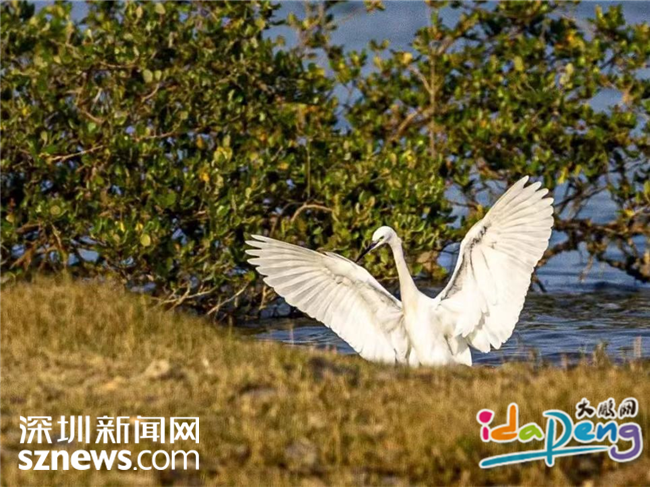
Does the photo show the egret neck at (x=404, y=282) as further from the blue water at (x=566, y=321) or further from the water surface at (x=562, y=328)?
the water surface at (x=562, y=328)

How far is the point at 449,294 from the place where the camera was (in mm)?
9562

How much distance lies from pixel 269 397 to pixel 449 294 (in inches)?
107

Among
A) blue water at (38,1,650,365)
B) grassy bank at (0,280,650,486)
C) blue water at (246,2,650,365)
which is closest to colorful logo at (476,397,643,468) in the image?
grassy bank at (0,280,650,486)

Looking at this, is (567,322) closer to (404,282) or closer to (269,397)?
(404,282)

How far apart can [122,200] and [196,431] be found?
20.2 ft

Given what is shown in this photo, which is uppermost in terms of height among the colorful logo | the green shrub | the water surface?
the green shrub

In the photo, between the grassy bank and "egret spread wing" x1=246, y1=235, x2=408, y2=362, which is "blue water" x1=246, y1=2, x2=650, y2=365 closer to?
"egret spread wing" x1=246, y1=235, x2=408, y2=362

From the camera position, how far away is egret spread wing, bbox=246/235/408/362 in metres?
9.77

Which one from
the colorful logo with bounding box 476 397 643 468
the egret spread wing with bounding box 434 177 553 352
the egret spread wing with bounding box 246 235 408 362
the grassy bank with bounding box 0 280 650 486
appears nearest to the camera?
the grassy bank with bounding box 0 280 650 486

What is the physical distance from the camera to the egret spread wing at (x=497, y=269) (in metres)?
9.38

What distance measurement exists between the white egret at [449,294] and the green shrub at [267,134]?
2.56 meters

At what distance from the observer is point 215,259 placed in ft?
41.8

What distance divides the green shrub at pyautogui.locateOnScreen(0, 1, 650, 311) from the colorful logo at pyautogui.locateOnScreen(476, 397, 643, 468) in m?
5.65

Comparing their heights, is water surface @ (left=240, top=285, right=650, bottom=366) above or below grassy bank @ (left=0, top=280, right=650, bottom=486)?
above
